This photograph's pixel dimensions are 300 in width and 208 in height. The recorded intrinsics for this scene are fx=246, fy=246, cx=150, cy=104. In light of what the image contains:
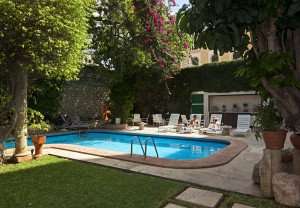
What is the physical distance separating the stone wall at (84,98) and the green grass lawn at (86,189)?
1042 centimetres

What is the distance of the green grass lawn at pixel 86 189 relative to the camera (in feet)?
13.8

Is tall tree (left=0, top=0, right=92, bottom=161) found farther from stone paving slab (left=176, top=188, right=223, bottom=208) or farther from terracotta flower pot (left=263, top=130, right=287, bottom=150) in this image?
terracotta flower pot (left=263, top=130, right=287, bottom=150)

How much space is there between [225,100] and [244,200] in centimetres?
1440

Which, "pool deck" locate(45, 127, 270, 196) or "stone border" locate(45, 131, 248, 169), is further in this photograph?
"stone border" locate(45, 131, 248, 169)

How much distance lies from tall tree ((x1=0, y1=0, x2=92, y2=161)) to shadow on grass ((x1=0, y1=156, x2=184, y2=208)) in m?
1.62

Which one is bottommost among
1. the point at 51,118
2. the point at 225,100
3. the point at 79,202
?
the point at 79,202

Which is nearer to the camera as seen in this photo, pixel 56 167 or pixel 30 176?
pixel 30 176

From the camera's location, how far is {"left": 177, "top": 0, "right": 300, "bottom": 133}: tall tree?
268cm

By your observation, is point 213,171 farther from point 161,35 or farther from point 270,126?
point 161,35

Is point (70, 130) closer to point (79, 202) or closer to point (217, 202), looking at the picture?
point (79, 202)

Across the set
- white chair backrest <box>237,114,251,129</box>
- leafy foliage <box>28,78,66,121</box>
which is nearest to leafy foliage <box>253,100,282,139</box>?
white chair backrest <box>237,114,251,129</box>

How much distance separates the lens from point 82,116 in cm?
1772

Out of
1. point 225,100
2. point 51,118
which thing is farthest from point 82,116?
point 225,100

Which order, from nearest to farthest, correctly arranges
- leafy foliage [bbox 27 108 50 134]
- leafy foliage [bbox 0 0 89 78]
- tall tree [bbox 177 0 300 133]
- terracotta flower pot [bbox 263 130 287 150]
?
1. tall tree [bbox 177 0 300 133]
2. terracotta flower pot [bbox 263 130 287 150]
3. leafy foliage [bbox 0 0 89 78]
4. leafy foliage [bbox 27 108 50 134]
